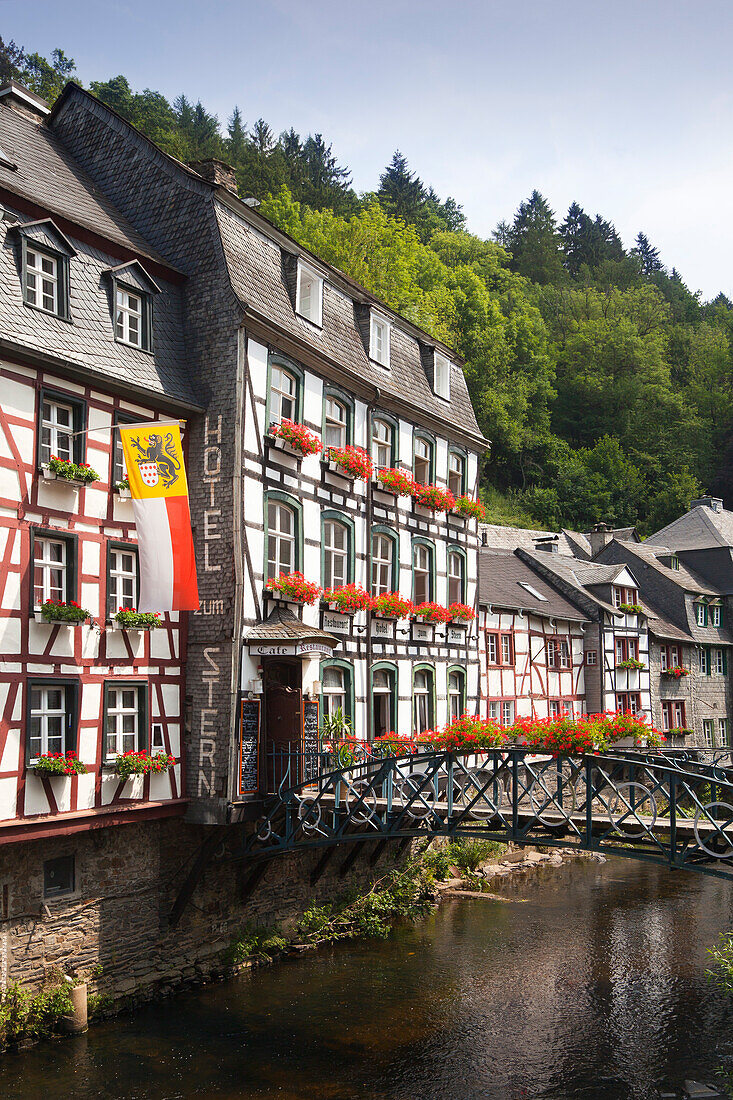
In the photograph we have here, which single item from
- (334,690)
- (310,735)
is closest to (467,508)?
(334,690)

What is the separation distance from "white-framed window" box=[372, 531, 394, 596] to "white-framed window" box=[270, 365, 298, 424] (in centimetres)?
412

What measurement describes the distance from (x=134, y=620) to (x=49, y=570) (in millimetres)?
1617

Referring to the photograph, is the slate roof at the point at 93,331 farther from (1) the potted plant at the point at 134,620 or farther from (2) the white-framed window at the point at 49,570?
(1) the potted plant at the point at 134,620

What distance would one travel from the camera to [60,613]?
15242 millimetres

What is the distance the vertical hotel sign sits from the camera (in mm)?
15742

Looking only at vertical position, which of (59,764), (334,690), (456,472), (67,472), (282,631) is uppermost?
(456,472)

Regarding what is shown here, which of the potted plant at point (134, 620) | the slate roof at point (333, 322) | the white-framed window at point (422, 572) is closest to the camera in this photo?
A: the potted plant at point (134, 620)

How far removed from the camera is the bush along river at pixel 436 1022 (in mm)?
14000

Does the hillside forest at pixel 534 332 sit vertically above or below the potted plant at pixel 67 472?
above

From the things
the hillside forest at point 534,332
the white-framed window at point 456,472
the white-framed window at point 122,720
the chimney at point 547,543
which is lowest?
the white-framed window at point 122,720

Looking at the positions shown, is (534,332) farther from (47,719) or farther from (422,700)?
(47,719)

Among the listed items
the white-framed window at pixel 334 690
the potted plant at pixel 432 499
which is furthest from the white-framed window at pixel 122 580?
the potted plant at pixel 432 499

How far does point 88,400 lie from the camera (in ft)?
54.1

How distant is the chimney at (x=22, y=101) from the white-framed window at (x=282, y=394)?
7769 millimetres
